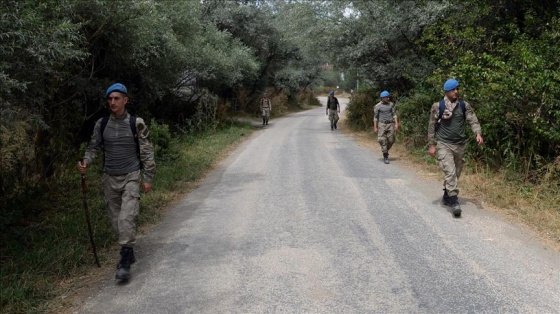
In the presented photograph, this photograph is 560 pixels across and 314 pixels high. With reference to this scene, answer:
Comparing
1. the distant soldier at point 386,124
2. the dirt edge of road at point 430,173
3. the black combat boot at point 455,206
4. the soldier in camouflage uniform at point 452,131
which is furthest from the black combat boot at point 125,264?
the distant soldier at point 386,124

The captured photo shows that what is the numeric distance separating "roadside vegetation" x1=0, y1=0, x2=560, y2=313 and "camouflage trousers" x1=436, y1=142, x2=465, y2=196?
94 cm

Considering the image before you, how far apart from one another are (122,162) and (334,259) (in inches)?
97.3

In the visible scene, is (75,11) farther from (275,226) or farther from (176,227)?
(275,226)

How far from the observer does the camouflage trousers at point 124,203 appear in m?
4.44

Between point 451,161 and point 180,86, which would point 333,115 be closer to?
point 180,86

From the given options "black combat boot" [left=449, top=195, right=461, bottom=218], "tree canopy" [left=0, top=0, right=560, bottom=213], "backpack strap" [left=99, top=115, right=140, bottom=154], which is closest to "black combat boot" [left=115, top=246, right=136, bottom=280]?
"backpack strap" [left=99, top=115, right=140, bottom=154]

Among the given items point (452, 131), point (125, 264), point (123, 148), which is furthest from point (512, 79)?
point (125, 264)

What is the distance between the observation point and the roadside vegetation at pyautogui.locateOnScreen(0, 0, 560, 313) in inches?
187

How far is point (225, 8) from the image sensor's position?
78.2ft

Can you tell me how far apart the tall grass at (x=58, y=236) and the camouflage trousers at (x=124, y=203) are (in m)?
0.61

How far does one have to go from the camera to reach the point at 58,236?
5.38 metres

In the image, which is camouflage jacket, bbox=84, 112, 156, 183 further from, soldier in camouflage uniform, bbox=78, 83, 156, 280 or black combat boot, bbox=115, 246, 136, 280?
black combat boot, bbox=115, 246, 136, 280

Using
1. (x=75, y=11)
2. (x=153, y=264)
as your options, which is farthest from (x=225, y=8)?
(x=153, y=264)

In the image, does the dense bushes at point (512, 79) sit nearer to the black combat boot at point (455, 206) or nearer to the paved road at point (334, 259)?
the paved road at point (334, 259)
